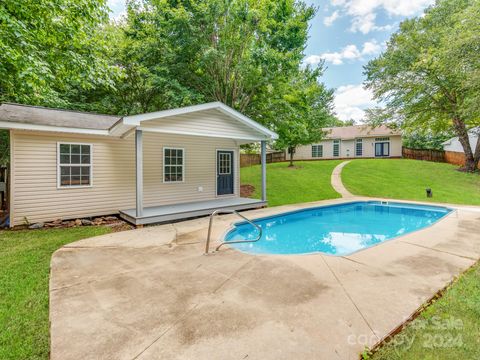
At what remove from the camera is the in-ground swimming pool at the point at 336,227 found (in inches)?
243

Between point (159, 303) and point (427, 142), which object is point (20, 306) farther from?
point (427, 142)

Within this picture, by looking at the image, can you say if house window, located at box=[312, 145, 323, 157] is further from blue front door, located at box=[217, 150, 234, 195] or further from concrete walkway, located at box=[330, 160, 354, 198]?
blue front door, located at box=[217, 150, 234, 195]

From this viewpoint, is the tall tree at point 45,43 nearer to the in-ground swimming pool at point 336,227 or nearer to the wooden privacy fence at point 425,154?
the in-ground swimming pool at point 336,227

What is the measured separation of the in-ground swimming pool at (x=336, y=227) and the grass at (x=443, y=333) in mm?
2381

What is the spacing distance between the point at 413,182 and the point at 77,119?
17.6 metres

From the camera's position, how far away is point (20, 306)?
9.57 feet

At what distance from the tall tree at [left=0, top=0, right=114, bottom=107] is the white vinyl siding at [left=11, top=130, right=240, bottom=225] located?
157cm

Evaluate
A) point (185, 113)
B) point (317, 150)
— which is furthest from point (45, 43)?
point (317, 150)

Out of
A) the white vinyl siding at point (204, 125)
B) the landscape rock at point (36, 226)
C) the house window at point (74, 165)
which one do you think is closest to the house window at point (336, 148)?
the white vinyl siding at point (204, 125)

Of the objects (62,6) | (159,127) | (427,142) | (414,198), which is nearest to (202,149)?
(159,127)

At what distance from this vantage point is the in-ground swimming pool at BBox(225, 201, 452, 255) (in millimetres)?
6171

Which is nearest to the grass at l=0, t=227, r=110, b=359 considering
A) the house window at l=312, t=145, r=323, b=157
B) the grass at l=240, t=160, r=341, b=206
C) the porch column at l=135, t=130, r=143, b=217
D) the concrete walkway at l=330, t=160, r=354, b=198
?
the porch column at l=135, t=130, r=143, b=217

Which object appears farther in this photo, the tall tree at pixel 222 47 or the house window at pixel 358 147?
the house window at pixel 358 147

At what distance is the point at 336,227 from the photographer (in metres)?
8.13
